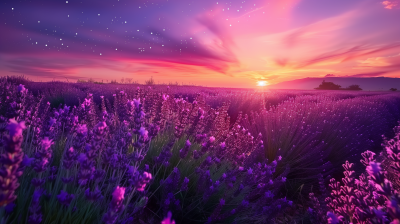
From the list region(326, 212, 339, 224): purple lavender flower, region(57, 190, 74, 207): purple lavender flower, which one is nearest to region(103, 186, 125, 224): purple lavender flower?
region(57, 190, 74, 207): purple lavender flower

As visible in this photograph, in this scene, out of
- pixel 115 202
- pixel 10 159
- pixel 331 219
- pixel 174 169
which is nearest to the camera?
pixel 10 159

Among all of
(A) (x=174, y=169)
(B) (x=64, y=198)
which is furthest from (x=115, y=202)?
(A) (x=174, y=169)

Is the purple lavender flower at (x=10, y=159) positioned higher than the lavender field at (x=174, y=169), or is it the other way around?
the purple lavender flower at (x=10, y=159)

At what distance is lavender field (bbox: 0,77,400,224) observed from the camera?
1057 mm

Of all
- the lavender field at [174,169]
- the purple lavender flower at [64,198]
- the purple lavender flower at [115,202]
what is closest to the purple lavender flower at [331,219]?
the lavender field at [174,169]

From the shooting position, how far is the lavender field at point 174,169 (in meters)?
1.06

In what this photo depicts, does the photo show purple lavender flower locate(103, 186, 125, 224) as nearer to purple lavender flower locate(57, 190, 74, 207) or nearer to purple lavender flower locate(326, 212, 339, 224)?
purple lavender flower locate(57, 190, 74, 207)

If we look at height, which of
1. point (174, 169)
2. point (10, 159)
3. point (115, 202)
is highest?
point (10, 159)

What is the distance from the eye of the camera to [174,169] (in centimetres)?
174

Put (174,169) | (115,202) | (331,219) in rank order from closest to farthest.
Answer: (115,202) < (331,219) < (174,169)

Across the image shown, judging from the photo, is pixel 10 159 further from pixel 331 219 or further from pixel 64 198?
pixel 331 219

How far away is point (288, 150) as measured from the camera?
3469mm

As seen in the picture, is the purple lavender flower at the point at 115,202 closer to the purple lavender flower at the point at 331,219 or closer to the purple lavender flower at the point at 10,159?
the purple lavender flower at the point at 10,159

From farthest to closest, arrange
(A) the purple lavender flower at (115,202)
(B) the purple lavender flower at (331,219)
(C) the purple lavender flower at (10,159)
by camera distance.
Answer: (B) the purple lavender flower at (331,219) → (A) the purple lavender flower at (115,202) → (C) the purple lavender flower at (10,159)
